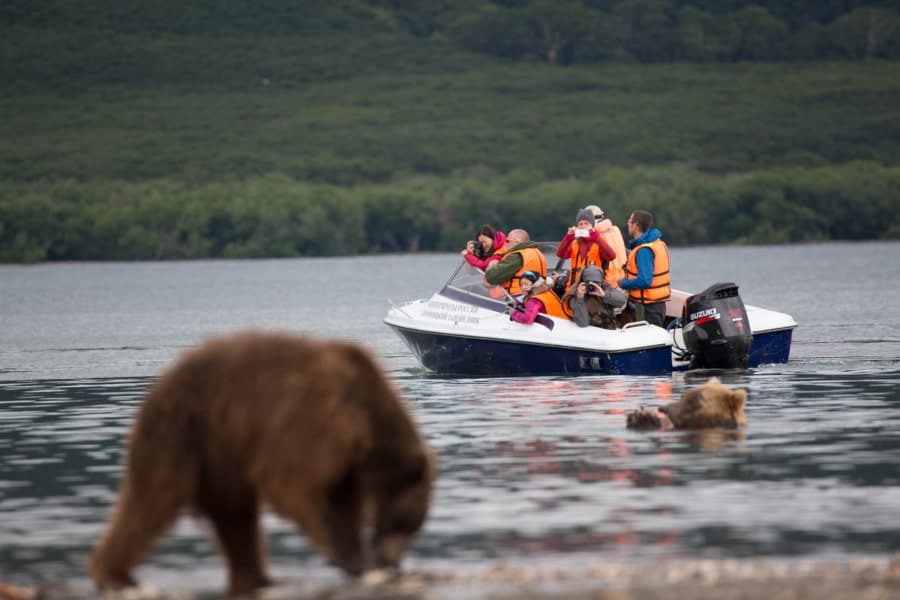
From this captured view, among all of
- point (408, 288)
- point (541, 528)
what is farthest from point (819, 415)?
point (408, 288)

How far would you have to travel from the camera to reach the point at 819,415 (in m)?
15.3

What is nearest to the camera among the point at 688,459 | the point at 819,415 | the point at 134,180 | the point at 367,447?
the point at 367,447

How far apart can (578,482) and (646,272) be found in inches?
290

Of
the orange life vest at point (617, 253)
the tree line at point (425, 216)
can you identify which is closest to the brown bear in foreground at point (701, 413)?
the orange life vest at point (617, 253)

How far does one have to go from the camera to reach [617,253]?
18.8 meters

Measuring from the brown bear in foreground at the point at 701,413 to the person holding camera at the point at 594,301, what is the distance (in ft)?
13.4

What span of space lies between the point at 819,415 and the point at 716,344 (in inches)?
132

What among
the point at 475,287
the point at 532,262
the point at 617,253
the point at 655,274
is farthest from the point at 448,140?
the point at 655,274

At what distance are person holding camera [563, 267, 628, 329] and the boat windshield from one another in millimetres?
873

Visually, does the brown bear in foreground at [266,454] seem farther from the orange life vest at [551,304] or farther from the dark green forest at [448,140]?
the dark green forest at [448,140]

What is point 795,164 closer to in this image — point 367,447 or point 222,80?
point 222,80

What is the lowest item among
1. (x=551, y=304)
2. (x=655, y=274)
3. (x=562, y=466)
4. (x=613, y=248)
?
(x=562, y=466)

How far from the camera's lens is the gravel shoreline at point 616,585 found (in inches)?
292

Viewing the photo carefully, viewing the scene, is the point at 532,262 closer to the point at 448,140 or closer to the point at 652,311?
the point at 652,311
